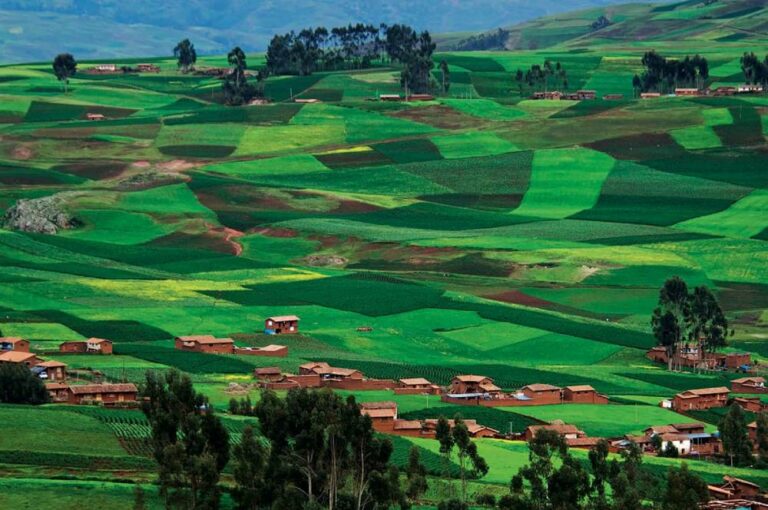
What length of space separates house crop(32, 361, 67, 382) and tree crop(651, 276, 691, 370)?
44.7m

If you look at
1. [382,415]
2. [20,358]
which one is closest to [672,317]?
[382,415]

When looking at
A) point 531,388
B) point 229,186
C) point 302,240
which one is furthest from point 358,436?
point 229,186

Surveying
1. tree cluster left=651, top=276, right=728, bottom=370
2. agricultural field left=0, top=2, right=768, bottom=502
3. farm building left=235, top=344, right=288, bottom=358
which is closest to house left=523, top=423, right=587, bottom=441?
agricultural field left=0, top=2, right=768, bottom=502

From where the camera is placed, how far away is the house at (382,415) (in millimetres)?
92562

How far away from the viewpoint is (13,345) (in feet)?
358

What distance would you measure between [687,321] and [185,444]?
2443 inches

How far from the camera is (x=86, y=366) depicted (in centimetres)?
10538

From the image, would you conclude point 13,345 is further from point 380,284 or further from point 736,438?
point 736,438

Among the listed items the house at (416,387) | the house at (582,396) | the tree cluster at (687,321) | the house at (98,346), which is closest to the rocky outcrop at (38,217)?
the house at (98,346)

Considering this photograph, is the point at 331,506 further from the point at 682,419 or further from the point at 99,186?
the point at 99,186

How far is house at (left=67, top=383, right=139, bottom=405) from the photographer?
94875mm

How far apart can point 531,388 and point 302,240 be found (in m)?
64.7

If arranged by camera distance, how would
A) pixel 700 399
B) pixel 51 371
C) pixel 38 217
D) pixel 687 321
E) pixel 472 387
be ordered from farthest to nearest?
1. pixel 38 217
2. pixel 687 321
3. pixel 700 399
4. pixel 472 387
5. pixel 51 371

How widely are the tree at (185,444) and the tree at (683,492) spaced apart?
19.0 m
